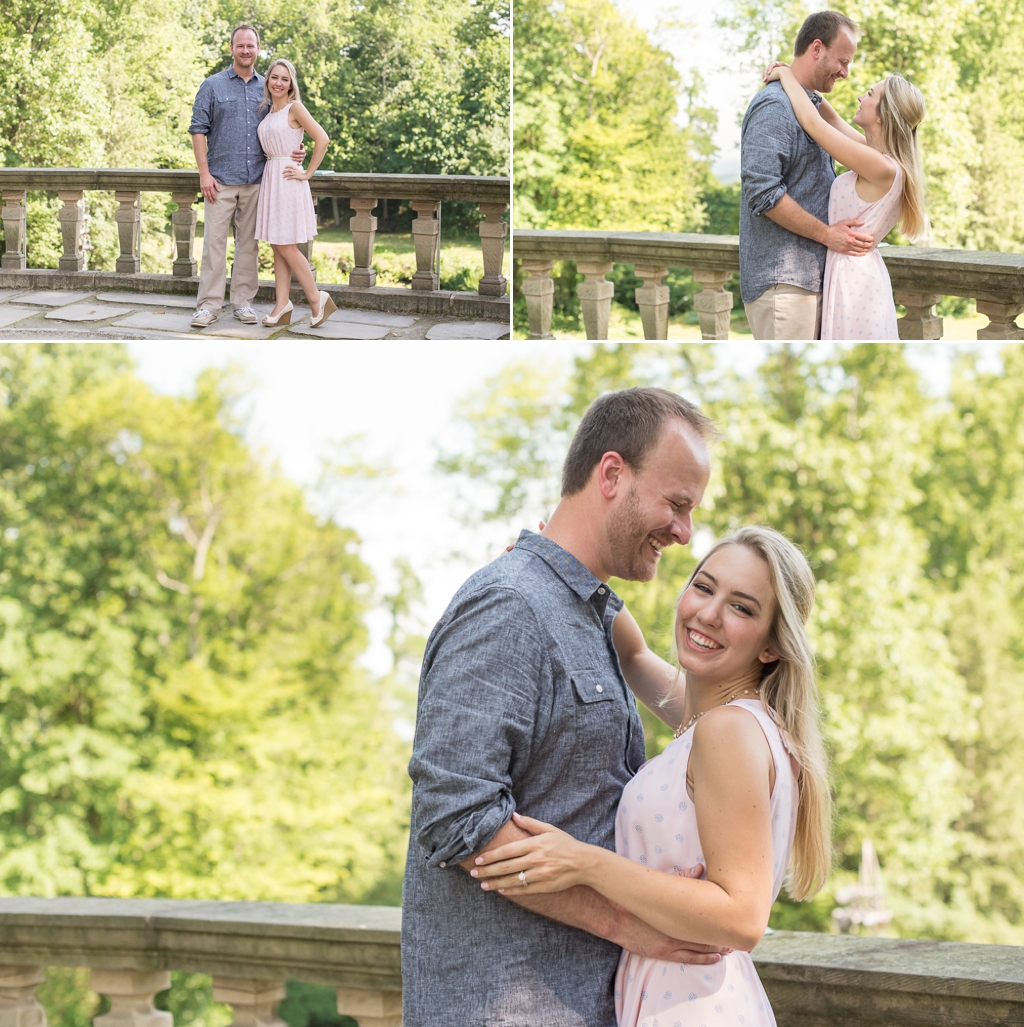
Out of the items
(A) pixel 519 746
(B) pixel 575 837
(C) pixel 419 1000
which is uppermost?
(A) pixel 519 746

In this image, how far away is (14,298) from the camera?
335 inches

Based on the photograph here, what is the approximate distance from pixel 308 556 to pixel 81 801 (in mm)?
4678

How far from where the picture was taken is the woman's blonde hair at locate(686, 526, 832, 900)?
70.0 inches

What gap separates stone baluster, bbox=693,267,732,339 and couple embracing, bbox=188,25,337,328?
2.21 metres

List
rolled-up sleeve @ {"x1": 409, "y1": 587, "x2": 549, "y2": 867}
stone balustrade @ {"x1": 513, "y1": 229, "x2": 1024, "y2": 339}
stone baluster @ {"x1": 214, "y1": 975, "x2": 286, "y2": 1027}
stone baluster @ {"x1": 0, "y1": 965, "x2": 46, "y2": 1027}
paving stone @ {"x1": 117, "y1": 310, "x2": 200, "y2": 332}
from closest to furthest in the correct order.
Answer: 1. rolled-up sleeve @ {"x1": 409, "y1": 587, "x2": 549, "y2": 867}
2. stone baluster @ {"x1": 214, "y1": 975, "x2": 286, "y2": 1027}
3. stone baluster @ {"x1": 0, "y1": 965, "x2": 46, "y2": 1027}
4. stone balustrade @ {"x1": 513, "y1": 229, "x2": 1024, "y2": 339}
5. paving stone @ {"x1": 117, "y1": 310, "x2": 200, "y2": 332}

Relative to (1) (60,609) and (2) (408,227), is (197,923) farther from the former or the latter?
(1) (60,609)

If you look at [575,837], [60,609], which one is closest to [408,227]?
[575,837]

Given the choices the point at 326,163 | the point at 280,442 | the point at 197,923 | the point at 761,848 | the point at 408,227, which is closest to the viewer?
the point at 761,848

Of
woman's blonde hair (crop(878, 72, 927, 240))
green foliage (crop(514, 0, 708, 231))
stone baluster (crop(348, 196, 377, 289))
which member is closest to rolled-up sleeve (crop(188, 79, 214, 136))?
stone baluster (crop(348, 196, 377, 289))

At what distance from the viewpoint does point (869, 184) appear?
4.21 metres

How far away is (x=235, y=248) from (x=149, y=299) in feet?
5.39

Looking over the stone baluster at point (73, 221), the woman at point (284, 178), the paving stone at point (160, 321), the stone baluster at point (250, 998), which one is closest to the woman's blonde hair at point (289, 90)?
the woman at point (284, 178)

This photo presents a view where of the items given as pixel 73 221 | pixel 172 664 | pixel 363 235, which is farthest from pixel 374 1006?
pixel 172 664

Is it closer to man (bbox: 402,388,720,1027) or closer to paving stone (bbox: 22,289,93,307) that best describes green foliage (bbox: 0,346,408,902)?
paving stone (bbox: 22,289,93,307)
